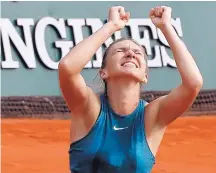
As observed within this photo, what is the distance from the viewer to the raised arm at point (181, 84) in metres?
2.79

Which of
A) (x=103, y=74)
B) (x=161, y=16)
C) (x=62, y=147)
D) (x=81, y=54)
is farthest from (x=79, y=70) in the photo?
(x=62, y=147)

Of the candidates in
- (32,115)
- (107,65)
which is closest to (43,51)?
(32,115)

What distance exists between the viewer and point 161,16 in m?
2.93

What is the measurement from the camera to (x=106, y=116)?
286 centimetres

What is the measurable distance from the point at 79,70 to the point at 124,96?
0.22 meters

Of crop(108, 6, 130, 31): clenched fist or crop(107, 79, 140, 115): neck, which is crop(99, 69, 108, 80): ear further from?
crop(108, 6, 130, 31): clenched fist

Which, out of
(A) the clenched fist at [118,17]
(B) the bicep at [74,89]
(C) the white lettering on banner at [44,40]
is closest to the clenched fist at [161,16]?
(A) the clenched fist at [118,17]

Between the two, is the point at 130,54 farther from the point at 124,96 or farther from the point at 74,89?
the point at 74,89

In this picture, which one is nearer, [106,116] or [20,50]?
[106,116]

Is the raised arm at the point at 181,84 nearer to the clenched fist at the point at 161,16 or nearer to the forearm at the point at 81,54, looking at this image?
the clenched fist at the point at 161,16

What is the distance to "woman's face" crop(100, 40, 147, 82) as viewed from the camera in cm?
283

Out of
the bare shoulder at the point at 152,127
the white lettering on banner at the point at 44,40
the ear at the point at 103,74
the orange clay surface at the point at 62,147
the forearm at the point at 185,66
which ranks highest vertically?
the forearm at the point at 185,66

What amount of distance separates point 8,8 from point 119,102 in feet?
32.3

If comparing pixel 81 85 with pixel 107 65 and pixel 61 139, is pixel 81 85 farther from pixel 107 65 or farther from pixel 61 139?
pixel 61 139
